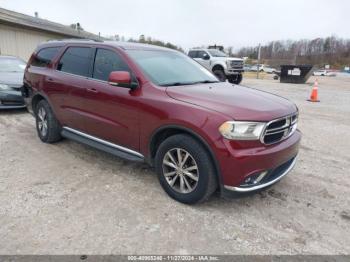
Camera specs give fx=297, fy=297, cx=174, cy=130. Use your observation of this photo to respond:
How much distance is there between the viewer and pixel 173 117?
3.24m

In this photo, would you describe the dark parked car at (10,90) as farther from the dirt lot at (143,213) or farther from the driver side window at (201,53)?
the driver side window at (201,53)

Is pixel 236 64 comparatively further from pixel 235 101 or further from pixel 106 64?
pixel 235 101

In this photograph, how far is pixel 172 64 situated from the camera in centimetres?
423

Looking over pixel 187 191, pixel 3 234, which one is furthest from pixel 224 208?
pixel 3 234

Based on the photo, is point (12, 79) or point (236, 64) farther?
point (236, 64)

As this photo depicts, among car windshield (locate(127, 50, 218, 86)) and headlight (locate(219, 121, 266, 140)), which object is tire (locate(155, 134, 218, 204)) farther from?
car windshield (locate(127, 50, 218, 86))

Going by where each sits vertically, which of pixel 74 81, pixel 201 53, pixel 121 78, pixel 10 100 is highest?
pixel 201 53

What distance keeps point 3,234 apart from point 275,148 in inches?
110

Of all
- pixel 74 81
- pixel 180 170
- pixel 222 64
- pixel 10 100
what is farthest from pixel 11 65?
pixel 222 64

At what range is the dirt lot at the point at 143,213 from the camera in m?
2.71

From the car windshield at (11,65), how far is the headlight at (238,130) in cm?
778

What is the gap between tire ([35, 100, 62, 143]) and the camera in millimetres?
5125

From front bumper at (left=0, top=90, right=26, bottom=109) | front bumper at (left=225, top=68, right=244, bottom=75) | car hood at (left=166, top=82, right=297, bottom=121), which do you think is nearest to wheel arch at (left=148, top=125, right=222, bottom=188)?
car hood at (left=166, top=82, right=297, bottom=121)

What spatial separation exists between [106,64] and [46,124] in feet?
6.34
